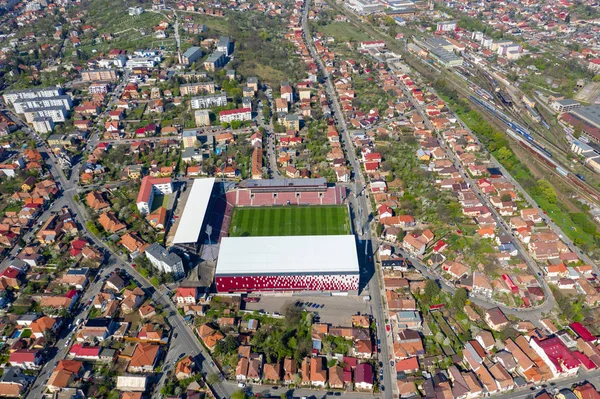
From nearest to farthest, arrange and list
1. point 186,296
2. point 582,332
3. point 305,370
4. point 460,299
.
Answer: point 305,370
point 582,332
point 460,299
point 186,296

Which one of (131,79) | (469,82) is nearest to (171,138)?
(131,79)

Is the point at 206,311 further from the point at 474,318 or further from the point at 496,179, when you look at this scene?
the point at 496,179

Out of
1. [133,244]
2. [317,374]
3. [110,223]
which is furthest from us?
[110,223]

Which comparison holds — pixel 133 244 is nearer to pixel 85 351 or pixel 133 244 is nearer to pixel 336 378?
pixel 85 351

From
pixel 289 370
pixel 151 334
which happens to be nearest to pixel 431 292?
pixel 289 370

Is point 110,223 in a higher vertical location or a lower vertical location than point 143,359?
lower

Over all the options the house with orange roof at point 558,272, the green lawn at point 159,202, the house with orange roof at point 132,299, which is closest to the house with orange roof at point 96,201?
the green lawn at point 159,202
